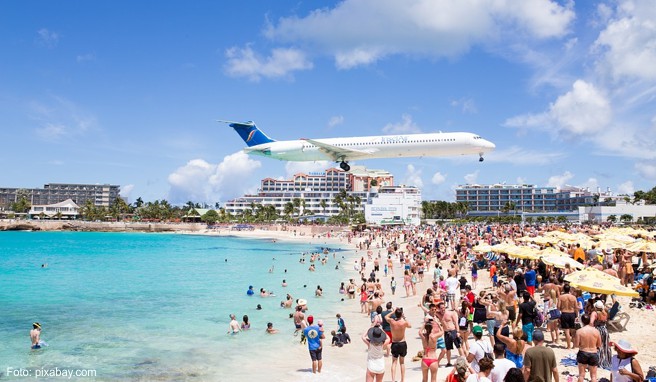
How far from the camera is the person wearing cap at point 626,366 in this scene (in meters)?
6.50

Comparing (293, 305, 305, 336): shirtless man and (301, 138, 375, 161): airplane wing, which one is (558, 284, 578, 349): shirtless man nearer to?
(293, 305, 305, 336): shirtless man

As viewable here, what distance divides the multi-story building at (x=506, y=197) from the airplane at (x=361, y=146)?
109403 mm

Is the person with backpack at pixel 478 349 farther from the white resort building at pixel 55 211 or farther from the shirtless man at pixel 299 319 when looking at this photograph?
the white resort building at pixel 55 211

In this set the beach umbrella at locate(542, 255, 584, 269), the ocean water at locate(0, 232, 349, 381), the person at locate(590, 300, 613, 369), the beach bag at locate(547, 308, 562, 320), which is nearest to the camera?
the person at locate(590, 300, 613, 369)

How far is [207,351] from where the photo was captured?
45.2ft

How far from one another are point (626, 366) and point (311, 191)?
5281 inches

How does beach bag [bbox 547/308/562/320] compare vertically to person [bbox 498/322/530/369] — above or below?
below

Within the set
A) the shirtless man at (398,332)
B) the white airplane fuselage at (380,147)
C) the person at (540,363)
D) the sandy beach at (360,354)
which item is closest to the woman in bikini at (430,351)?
the shirtless man at (398,332)

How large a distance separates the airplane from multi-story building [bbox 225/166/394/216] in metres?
86.8

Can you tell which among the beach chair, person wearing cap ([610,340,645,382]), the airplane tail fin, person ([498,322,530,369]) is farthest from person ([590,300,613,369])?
the airplane tail fin

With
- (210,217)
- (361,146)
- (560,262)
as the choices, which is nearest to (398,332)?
(560,262)

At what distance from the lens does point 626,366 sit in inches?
263

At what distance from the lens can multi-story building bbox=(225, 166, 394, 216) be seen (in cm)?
13550

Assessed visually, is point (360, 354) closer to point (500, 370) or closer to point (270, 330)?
point (270, 330)
